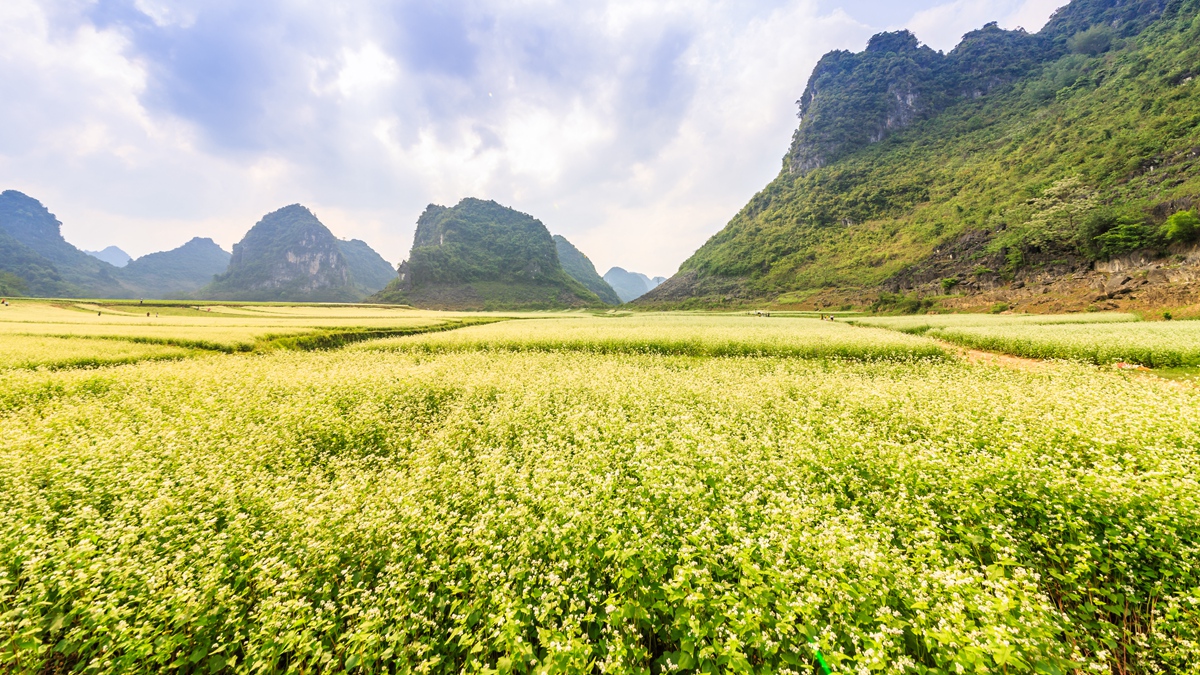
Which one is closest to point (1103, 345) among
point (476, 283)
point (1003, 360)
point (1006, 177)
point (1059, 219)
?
point (1003, 360)

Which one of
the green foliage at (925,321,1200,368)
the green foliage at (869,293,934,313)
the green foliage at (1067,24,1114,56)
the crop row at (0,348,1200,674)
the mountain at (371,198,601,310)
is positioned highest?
the green foliage at (1067,24,1114,56)

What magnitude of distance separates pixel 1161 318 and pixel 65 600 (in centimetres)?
6016

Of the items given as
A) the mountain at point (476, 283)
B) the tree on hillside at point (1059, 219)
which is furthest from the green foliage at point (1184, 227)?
the mountain at point (476, 283)

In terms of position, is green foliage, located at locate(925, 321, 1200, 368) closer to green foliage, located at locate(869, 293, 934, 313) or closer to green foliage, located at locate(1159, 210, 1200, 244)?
green foliage, located at locate(1159, 210, 1200, 244)

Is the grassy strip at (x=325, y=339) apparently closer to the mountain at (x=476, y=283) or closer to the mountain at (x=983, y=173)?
the mountain at (x=983, y=173)

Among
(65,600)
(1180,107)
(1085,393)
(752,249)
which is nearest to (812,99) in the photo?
(752,249)

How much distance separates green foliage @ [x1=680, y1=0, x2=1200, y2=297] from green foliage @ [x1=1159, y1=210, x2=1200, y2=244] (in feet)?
26.2

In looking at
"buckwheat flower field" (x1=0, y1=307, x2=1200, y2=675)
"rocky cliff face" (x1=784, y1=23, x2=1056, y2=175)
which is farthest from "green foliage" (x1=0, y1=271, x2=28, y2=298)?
"rocky cliff face" (x1=784, y1=23, x2=1056, y2=175)

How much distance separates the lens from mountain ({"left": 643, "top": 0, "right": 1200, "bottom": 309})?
5469 centimetres

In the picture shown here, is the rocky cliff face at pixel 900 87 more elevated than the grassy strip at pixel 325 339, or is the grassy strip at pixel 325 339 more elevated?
the rocky cliff face at pixel 900 87

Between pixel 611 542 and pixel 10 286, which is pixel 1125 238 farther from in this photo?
pixel 10 286

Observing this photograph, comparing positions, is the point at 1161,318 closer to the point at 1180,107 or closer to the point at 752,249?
the point at 1180,107

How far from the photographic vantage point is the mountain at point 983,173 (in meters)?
54.7

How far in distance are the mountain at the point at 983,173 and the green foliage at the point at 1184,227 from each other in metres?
0.34
